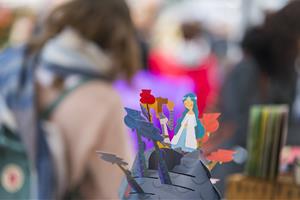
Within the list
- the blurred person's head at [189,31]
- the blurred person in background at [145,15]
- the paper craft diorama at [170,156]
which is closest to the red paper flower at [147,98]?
the paper craft diorama at [170,156]

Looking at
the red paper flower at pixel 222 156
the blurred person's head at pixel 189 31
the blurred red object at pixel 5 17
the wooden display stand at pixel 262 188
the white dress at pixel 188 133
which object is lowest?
the wooden display stand at pixel 262 188

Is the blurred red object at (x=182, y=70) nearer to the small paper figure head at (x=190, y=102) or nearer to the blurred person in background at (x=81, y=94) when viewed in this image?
the blurred person in background at (x=81, y=94)

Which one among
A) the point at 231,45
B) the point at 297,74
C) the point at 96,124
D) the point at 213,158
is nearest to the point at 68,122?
the point at 96,124

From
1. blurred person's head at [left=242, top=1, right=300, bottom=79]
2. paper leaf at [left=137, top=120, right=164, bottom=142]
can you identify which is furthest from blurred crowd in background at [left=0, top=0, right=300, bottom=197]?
paper leaf at [left=137, top=120, right=164, bottom=142]

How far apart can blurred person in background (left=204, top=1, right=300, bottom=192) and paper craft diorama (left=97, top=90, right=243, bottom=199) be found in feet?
A: 3.92

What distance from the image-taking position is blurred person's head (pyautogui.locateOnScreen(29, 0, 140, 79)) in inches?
67.2

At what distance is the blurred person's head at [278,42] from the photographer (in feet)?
6.76

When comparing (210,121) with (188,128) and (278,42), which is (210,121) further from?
(278,42)

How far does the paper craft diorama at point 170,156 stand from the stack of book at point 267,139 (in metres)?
0.62

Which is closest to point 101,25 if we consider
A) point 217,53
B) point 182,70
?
point 182,70

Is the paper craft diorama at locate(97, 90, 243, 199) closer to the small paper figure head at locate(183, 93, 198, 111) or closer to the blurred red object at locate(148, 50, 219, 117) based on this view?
the small paper figure head at locate(183, 93, 198, 111)

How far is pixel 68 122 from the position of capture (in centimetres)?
162

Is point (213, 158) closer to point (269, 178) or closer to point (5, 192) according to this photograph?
point (269, 178)

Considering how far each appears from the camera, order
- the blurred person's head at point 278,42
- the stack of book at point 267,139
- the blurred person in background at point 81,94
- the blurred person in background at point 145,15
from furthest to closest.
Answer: the blurred person in background at point 145,15
the blurred person's head at point 278,42
the blurred person in background at point 81,94
the stack of book at point 267,139
